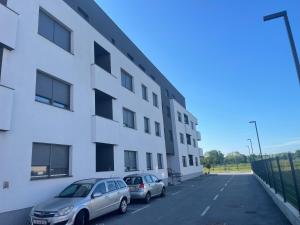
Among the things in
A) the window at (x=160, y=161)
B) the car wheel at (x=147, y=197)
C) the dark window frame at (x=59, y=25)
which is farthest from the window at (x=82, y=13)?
the window at (x=160, y=161)

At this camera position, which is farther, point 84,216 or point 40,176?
point 40,176

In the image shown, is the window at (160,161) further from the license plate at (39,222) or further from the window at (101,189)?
the license plate at (39,222)

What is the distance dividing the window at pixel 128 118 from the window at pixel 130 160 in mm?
2274

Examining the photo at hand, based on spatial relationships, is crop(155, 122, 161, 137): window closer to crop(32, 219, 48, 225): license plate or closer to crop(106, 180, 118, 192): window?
crop(106, 180, 118, 192): window

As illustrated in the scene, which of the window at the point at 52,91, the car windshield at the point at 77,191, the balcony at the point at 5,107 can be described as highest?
the window at the point at 52,91

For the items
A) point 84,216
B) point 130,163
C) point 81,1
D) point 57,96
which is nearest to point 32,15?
point 57,96

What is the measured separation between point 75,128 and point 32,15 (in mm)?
5862

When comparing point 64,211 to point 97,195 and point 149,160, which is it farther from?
point 149,160

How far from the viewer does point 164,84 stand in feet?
121

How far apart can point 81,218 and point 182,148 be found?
3036 cm

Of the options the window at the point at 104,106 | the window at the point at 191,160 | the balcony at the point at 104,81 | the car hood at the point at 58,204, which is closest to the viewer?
the car hood at the point at 58,204

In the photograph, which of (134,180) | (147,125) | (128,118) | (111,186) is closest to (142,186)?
(134,180)

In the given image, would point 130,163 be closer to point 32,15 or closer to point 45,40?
point 45,40

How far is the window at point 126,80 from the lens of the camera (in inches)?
845
